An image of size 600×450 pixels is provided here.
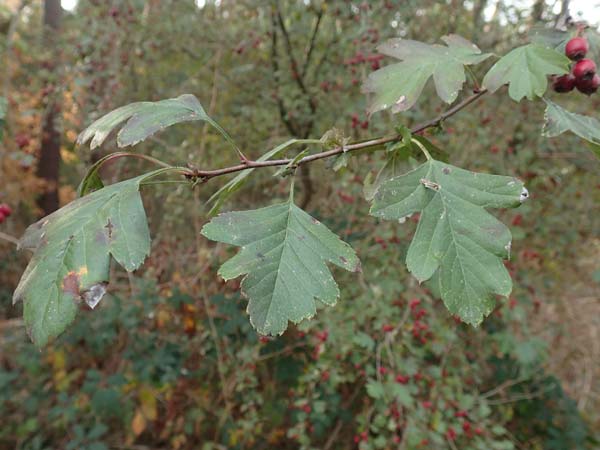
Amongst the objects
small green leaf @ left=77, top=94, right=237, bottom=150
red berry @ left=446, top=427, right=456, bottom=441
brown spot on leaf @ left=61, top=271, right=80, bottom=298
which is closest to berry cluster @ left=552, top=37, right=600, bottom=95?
small green leaf @ left=77, top=94, right=237, bottom=150

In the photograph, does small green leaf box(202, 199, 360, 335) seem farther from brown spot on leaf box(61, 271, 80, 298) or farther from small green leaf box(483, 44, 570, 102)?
small green leaf box(483, 44, 570, 102)

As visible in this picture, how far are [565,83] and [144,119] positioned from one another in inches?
41.0

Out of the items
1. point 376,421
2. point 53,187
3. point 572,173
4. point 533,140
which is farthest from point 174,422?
point 53,187

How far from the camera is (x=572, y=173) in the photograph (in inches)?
169

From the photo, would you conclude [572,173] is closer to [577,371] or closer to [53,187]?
[577,371]

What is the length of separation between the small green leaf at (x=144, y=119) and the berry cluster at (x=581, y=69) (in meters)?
0.86

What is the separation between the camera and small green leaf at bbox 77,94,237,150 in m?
1.05

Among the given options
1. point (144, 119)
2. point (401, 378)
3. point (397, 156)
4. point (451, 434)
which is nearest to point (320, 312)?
point (401, 378)

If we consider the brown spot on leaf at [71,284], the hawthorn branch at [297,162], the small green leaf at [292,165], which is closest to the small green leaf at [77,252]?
the brown spot on leaf at [71,284]

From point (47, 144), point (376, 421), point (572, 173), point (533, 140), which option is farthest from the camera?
point (47, 144)

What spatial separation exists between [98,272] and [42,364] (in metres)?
4.06

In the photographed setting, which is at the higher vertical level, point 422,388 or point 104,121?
point 104,121

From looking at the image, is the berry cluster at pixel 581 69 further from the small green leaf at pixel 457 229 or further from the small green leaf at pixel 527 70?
the small green leaf at pixel 457 229

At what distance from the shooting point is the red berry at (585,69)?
1.21 m
